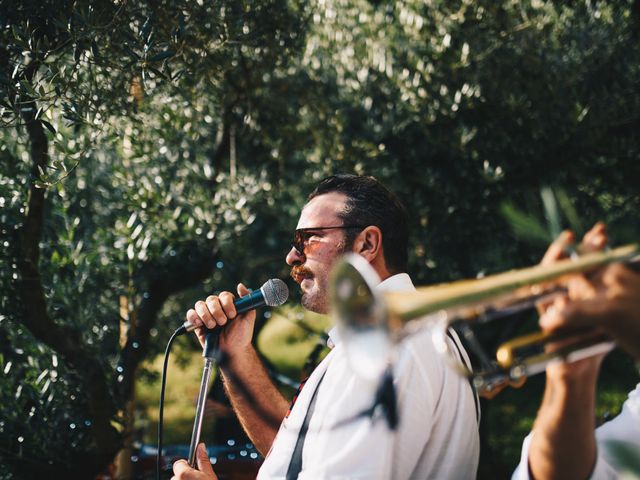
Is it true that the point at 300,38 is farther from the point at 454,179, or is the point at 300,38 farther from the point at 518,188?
the point at 518,188

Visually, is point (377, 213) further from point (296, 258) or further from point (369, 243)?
point (296, 258)

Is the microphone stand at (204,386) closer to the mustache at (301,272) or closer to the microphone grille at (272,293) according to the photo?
the microphone grille at (272,293)

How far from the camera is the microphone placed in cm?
274

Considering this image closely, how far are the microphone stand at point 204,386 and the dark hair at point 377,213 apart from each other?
2.47ft

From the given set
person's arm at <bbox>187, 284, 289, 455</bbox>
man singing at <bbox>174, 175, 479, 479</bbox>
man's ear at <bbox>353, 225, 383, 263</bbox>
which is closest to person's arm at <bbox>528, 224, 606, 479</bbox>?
man singing at <bbox>174, 175, 479, 479</bbox>

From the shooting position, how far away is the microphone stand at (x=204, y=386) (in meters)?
2.54

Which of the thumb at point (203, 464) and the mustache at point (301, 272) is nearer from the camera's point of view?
the thumb at point (203, 464)

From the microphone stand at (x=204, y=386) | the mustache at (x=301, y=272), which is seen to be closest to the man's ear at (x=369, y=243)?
the mustache at (x=301, y=272)

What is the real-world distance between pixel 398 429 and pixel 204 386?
95 centimetres

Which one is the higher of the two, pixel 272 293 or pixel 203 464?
pixel 272 293

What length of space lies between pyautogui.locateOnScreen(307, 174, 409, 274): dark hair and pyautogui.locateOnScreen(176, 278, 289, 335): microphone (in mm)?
383

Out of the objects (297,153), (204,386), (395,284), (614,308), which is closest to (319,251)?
(395,284)

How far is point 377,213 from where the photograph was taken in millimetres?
2865

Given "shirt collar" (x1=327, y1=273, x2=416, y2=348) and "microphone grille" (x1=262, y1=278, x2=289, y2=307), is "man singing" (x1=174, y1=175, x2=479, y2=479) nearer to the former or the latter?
"shirt collar" (x1=327, y1=273, x2=416, y2=348)
